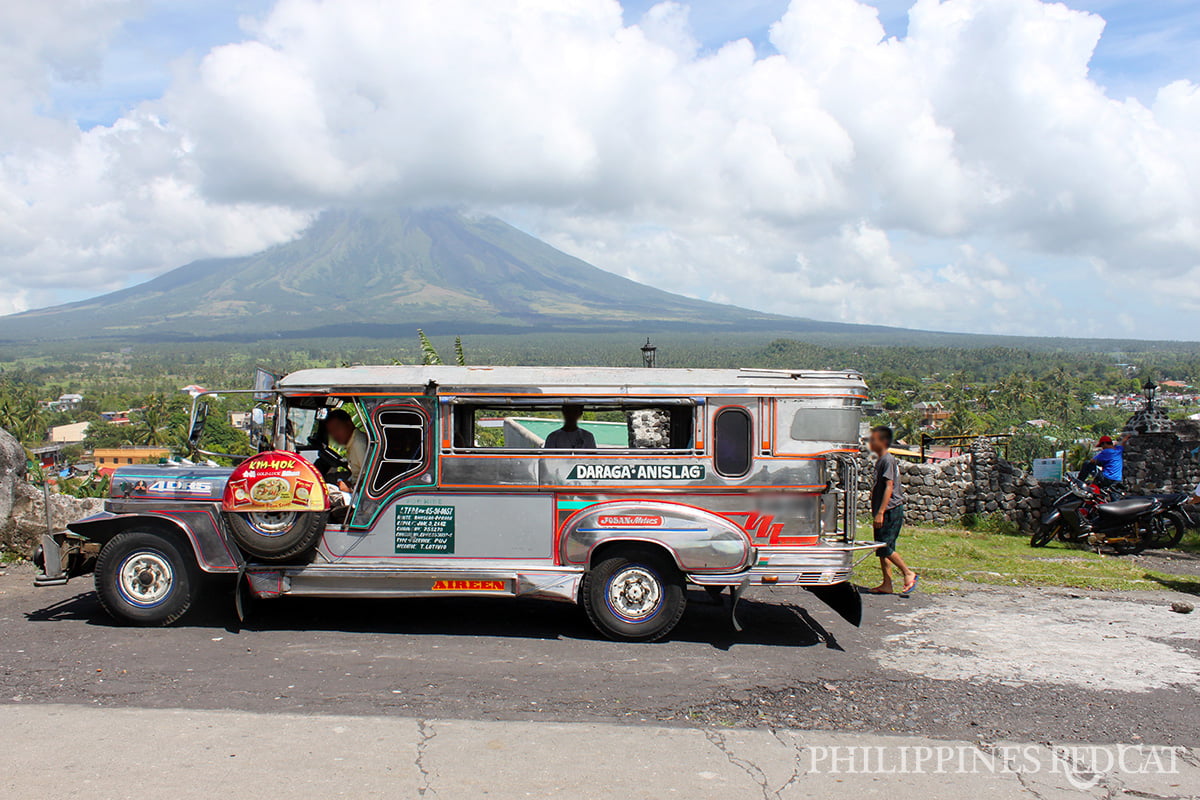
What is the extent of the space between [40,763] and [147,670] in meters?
1.69

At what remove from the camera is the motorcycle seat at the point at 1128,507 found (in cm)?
1309

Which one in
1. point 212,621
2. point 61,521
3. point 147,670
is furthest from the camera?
point 61,521

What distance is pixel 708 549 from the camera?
25.0ft

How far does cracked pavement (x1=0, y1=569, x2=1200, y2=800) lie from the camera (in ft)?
16.7

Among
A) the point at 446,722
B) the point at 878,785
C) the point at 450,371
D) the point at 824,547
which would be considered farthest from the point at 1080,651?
the point at 450,371

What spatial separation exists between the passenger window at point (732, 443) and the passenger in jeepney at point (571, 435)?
1076 millimetres

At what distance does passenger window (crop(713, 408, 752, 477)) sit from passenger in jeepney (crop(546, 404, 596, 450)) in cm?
108

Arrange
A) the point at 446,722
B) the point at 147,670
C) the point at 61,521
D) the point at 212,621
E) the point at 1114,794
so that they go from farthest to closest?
A: 1. the point at 61,521
2. the point at 212,621
3. the point at 147,670
4. the point at 446,722
5. the point at 1114,794

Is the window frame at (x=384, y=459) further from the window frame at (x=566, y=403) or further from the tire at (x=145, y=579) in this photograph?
the tire at (x=145, y=579)

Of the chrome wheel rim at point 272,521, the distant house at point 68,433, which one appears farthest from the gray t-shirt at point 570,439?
the distant house at point 68,433

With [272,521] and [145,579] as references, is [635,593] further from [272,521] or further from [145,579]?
[145,579]

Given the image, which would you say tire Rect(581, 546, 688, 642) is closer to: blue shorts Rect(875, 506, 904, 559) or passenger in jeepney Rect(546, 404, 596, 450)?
passenger in jeepney Rect(546, 404, 596, 450)

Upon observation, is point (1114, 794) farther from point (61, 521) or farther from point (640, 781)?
point (61, 521)

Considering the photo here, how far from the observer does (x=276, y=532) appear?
25.2 feet
